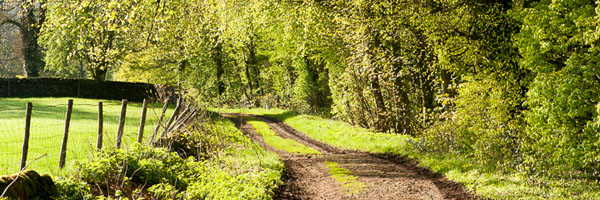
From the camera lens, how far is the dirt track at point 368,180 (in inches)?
387

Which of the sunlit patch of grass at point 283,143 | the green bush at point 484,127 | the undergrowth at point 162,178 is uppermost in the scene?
the green bush at point 484,127

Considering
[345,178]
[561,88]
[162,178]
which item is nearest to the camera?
[162,178]

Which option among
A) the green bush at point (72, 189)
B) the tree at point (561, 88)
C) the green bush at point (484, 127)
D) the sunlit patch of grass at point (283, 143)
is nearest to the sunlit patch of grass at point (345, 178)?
the green bush at point (484, 127)

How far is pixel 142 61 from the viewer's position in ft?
140

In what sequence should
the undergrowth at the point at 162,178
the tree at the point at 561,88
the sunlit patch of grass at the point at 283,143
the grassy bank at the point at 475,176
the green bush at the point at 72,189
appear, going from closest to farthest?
the green bush at the point at 72,189
the undergrowth at the point at 162,178
the grassy bank at the point at 475,176
the tree at the point at 561,88
the sunlit patch of grass at the point at 283,143

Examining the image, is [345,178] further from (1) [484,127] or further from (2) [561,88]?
(2) [561,88]

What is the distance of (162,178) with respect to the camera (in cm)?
934

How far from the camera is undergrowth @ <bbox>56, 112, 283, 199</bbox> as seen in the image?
323 inches

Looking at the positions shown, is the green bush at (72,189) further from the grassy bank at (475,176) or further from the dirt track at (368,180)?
the grassy bank at (475,176)

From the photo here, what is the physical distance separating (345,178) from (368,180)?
64 cm

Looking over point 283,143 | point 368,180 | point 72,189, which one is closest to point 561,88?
point 368,180

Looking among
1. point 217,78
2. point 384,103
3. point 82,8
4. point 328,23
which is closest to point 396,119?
point 384,103

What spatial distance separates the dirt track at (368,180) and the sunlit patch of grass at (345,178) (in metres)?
0.10

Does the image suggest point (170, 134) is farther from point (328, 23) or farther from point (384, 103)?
point (384, 103)
